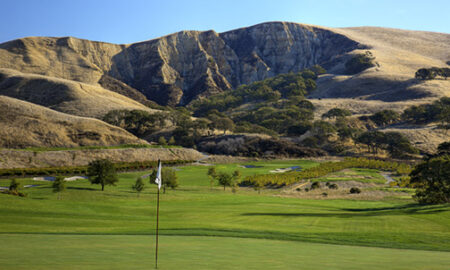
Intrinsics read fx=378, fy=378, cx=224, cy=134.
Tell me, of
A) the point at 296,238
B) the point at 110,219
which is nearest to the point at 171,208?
the point at 110,219

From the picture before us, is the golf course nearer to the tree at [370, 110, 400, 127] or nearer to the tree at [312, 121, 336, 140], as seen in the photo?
the tree at [312, 121, 336, 140]

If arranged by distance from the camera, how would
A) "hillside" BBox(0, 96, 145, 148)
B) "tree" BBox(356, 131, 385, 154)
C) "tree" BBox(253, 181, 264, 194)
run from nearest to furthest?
"tree" BBox(253, 181, 264, 194), "hillside" BBox(0, 96, 145, 148), "tree" BBox(356, 131, 385, 154)

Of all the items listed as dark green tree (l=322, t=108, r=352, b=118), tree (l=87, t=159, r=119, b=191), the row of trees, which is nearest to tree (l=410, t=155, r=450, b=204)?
tree (l=87, t=159, r=119, b=191)

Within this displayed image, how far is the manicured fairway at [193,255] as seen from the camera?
10.5 metres

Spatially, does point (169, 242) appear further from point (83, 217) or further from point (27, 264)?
point (83, 217)

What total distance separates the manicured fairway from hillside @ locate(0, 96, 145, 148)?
73.9 metres

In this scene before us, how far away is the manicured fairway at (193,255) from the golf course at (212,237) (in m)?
0.03

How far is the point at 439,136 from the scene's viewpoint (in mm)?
120438

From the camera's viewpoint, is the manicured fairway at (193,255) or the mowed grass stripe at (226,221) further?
the mowed grass stripe at (226,221)

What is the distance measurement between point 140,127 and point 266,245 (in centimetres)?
12622

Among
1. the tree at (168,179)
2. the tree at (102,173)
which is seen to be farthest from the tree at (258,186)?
the tree at (102,173)

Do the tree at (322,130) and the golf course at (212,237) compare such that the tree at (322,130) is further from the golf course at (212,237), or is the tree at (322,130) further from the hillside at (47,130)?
the golf course at (212,237)

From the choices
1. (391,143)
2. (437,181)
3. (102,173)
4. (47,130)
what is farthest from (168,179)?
(391,143)

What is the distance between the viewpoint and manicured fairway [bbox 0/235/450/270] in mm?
10523
